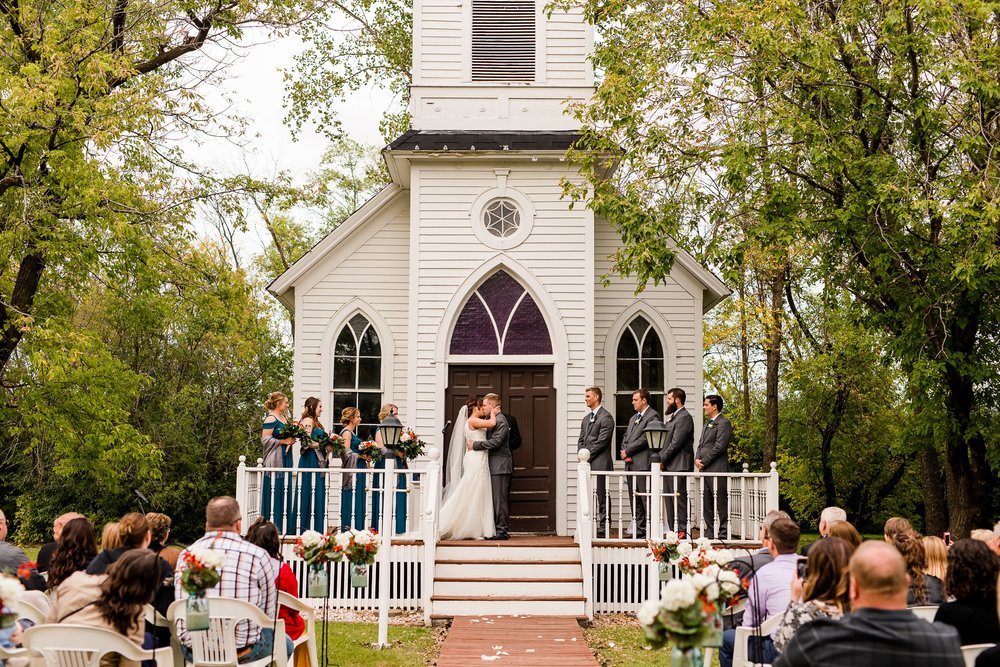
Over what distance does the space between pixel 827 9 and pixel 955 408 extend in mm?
5998

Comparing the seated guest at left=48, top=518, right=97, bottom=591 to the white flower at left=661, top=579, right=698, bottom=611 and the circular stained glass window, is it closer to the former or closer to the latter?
the white flower at left=661, top=579, right=698, bottom=611

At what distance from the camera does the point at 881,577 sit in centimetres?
418

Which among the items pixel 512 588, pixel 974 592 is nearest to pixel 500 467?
pixel 512 588

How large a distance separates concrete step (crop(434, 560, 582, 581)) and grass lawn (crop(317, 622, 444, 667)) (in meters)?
1.00

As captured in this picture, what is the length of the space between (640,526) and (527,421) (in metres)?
2.53

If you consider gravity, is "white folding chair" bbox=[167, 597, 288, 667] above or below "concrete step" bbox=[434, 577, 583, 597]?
above

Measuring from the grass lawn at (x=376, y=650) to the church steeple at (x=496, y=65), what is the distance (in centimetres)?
759

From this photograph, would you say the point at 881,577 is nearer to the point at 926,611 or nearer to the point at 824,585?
the point at 824,585

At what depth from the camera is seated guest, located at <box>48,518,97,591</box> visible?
6.76 meters

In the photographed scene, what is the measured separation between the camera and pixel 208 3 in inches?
A: 790

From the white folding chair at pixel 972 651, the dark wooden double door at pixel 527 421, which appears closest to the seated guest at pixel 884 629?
the white folding chair at pixel 972 651

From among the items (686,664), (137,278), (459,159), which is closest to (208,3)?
(137,278)

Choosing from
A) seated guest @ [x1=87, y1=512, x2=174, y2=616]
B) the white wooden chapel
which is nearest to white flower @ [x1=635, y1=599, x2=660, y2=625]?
seated guest @ [x1=87, y1=512, x2=174, y2=616]

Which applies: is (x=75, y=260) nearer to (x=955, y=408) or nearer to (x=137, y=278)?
(x=137, y=278)
